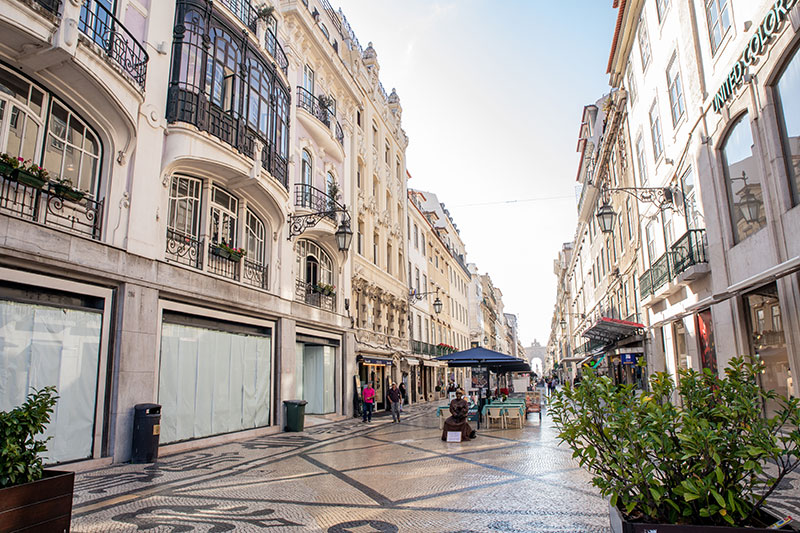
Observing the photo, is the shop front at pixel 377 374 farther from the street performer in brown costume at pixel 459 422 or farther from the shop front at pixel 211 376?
the street performer in brown costume at pixel 459 422

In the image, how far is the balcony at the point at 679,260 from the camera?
13.5 m

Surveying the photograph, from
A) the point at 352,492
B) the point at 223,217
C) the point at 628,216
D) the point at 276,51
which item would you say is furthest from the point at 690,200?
the point at 276,51

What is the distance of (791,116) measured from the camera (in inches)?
347

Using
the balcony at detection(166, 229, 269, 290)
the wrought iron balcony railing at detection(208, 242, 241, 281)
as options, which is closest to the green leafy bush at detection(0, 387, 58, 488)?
the balcony at detection(166, 229, 269, 290)

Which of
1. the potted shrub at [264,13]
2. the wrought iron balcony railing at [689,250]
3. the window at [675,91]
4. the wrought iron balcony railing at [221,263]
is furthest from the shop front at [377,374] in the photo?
the window at [675,91]

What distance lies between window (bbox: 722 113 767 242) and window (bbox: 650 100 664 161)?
569 centimetres

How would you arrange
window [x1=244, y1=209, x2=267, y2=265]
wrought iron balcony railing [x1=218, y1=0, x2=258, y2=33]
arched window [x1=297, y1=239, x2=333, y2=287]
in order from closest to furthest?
wrought iron balcony railing [x1=218, y1=0, x2=258, y2=33], window [x1=244, y1=209, x2=267, y2=265], arched window [x1=297, y1=239, x2=333, y2=287]

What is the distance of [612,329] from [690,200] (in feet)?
29.4

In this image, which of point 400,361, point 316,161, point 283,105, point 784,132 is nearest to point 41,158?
point 283,105

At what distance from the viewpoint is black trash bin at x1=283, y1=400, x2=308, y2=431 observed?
15961 mm

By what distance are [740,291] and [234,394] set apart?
500 inches

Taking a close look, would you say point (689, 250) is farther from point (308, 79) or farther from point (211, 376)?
point (308, 79)

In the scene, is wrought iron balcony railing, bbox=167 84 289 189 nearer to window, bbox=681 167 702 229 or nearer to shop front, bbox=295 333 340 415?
shop front, bbox=295 333 340 415

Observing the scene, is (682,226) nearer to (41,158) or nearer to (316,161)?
(316,161)
